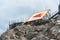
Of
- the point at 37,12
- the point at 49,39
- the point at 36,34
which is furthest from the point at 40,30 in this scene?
the point at 37,12

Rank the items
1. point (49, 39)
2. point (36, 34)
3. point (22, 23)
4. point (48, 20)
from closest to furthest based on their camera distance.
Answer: point (49, 39)
point (36, 34)
point (48, 20)
point (22, 23)

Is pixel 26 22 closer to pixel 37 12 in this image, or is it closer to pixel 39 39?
pixel 37 12

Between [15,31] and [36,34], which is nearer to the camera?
[36,34]

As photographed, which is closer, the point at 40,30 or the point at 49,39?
the point at 49,39

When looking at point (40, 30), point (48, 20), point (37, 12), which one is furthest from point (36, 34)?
point (37, 12)

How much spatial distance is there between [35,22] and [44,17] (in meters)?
3.47

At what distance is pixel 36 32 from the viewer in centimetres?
8238

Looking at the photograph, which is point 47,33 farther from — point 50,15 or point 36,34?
point 50,15

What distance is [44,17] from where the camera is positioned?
294 ft

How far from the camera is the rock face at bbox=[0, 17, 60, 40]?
7756 centimetres

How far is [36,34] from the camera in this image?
81.4 meters

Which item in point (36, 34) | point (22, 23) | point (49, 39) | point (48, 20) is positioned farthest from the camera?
point (22, 23)

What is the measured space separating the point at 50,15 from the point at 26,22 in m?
7.49

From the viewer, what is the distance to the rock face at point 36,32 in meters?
77.6
